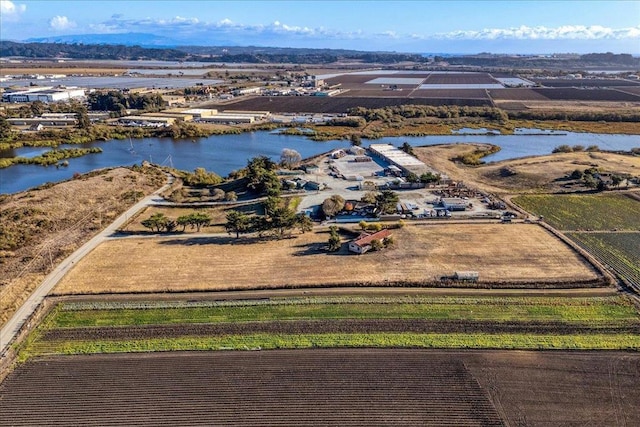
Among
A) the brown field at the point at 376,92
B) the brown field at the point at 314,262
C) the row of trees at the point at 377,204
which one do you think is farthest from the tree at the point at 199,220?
the brown field at the point at 376,92

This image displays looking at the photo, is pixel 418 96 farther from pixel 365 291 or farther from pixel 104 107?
pixel 365 291

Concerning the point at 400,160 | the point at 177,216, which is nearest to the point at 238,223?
the point at 177,216

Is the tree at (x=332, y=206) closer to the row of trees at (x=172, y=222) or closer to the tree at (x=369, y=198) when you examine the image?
the tree at (x=369, y=198)

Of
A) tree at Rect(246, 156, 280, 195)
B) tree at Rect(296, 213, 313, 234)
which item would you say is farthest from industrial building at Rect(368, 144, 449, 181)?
tree at Rect(296, 213, 313, 234)

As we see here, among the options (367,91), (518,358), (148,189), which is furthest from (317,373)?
(367,91)

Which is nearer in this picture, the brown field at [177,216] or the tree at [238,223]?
the tree at [238,223]
